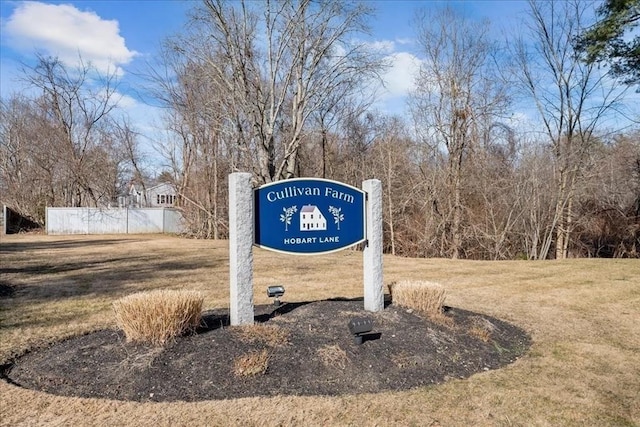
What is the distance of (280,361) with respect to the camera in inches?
134

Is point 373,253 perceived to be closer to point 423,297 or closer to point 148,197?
point 423,297

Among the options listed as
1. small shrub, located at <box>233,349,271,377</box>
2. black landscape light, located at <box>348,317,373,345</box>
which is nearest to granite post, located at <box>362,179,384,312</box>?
black landscape light, located at <box>348,317,373,345</box>

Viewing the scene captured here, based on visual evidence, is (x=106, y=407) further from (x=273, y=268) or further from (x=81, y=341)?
(x=273, y=268)

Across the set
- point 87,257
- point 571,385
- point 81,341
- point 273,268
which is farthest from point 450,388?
point 87,257

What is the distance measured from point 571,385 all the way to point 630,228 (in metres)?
12.6

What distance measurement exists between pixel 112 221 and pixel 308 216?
2308 cm

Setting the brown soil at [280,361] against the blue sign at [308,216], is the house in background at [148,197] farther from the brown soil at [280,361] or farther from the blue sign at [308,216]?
the brown soil at [280,361]

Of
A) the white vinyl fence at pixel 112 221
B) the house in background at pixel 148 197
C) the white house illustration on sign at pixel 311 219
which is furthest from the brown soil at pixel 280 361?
the house in background at pixel 148 197

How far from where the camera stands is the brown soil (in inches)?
121

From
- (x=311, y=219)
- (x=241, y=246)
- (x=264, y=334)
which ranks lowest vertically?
(x=264, y=334)

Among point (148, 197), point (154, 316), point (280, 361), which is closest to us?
point (280, 361)

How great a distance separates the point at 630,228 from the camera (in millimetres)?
13469

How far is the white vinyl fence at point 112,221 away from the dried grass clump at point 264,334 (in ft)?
68.3

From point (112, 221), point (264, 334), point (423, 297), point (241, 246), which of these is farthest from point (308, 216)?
point (112, 221)
